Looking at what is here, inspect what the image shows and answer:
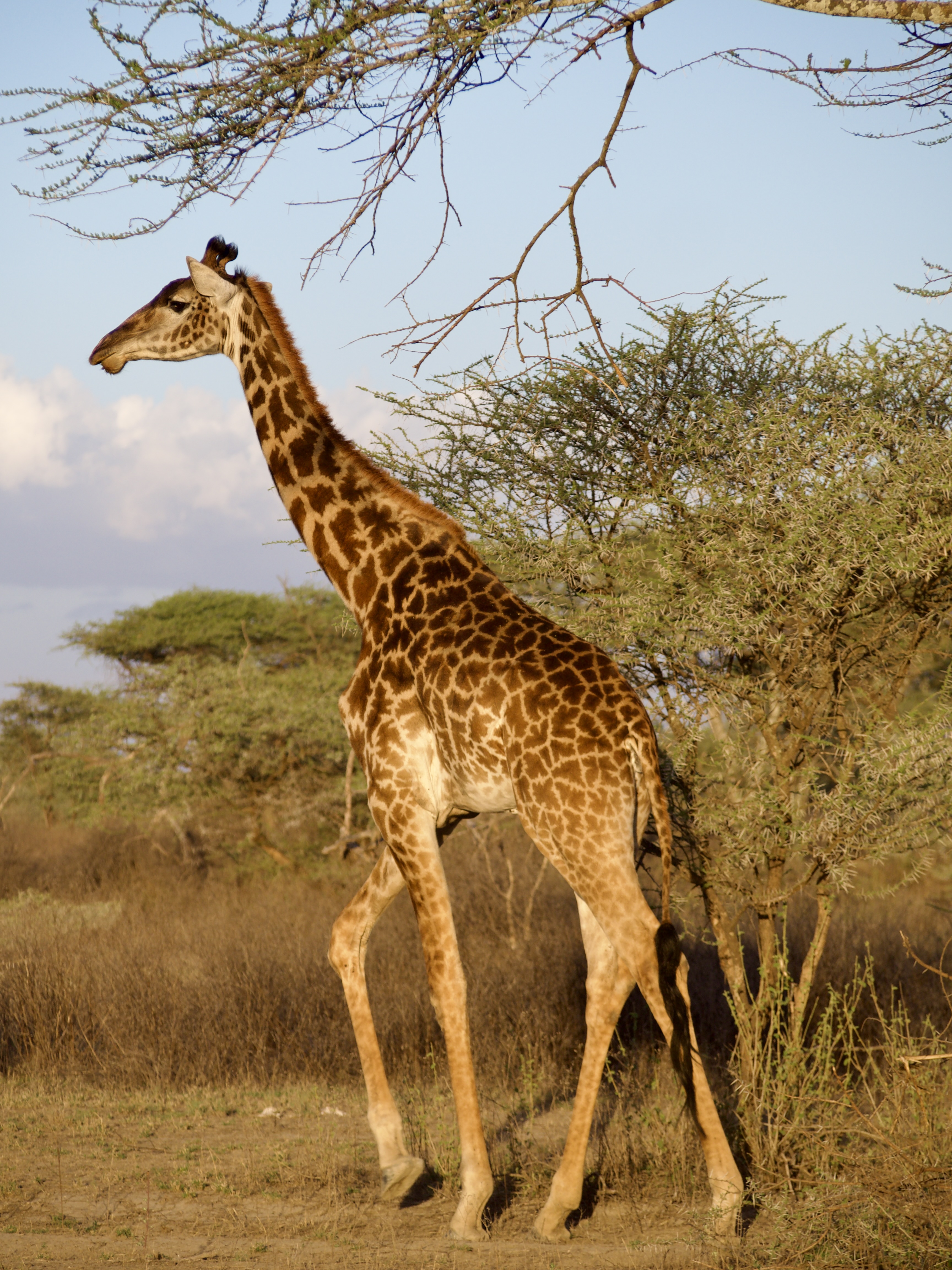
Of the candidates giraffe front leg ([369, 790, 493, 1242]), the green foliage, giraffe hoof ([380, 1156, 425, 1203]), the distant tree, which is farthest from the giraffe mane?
the green foliage

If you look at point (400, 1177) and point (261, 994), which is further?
point (261, 994)

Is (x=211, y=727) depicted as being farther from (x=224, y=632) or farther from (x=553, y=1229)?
(x=553, y=1229)

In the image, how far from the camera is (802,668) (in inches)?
234

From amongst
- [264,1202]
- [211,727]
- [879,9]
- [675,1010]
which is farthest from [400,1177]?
[211,727]

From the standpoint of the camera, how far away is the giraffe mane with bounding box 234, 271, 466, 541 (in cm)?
568

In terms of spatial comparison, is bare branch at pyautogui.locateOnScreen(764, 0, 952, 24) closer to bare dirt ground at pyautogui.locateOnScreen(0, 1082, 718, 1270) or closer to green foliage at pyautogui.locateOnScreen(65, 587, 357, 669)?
bare dirt ground at pyautogui.locateOnScreen(0, 1082, 718, 1270)

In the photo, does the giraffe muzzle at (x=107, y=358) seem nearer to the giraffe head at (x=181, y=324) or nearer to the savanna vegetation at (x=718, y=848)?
the giraffe head at (x=181, y=324)

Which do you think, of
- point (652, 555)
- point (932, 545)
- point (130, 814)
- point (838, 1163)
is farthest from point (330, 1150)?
point (130, 814)

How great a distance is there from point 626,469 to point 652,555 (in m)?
0.49

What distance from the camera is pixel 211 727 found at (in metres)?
16.6

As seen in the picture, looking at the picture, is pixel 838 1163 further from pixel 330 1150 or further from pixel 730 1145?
pixel 330 1150

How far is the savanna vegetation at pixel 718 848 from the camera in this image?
5.26m

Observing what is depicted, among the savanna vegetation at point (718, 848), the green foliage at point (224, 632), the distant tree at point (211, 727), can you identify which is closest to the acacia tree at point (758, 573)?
the savanna vegetation at point (718, 848)

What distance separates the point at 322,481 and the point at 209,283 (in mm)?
1189
